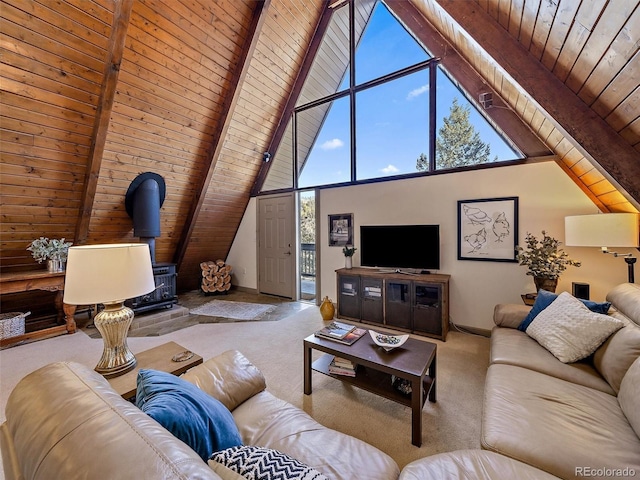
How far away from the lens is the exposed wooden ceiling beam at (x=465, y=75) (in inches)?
117

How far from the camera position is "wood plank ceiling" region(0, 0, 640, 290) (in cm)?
158

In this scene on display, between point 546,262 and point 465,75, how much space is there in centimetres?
241

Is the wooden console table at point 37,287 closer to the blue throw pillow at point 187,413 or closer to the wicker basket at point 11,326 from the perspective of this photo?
the wicker basket at point 11,326

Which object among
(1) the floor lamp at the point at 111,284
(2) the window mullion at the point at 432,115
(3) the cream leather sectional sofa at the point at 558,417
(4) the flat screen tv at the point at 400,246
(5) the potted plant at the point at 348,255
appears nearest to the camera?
(3) the cream leather sectional sofa at the point at 558,417

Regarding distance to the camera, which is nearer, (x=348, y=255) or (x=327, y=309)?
(x=327, y=309)

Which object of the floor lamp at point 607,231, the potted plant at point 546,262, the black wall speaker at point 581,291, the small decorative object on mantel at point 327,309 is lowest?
the small decorative object on mantel at point 327,309

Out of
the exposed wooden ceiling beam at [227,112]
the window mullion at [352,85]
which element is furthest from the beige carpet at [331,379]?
the window mullion at [352,85]

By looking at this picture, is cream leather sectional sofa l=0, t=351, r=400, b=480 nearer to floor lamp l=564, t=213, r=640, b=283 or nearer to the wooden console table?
floor lamp l=564, t=213, r=640, b=283

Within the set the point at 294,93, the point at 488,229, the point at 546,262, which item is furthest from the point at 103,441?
the point at 294,93

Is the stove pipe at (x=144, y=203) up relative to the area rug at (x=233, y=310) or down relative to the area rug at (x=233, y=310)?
up

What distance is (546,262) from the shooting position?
2.67 metres

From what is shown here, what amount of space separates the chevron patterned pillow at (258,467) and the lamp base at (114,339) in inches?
39.8

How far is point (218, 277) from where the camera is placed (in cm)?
554

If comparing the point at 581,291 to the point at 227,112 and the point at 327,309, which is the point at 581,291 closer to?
the point at 327,309
